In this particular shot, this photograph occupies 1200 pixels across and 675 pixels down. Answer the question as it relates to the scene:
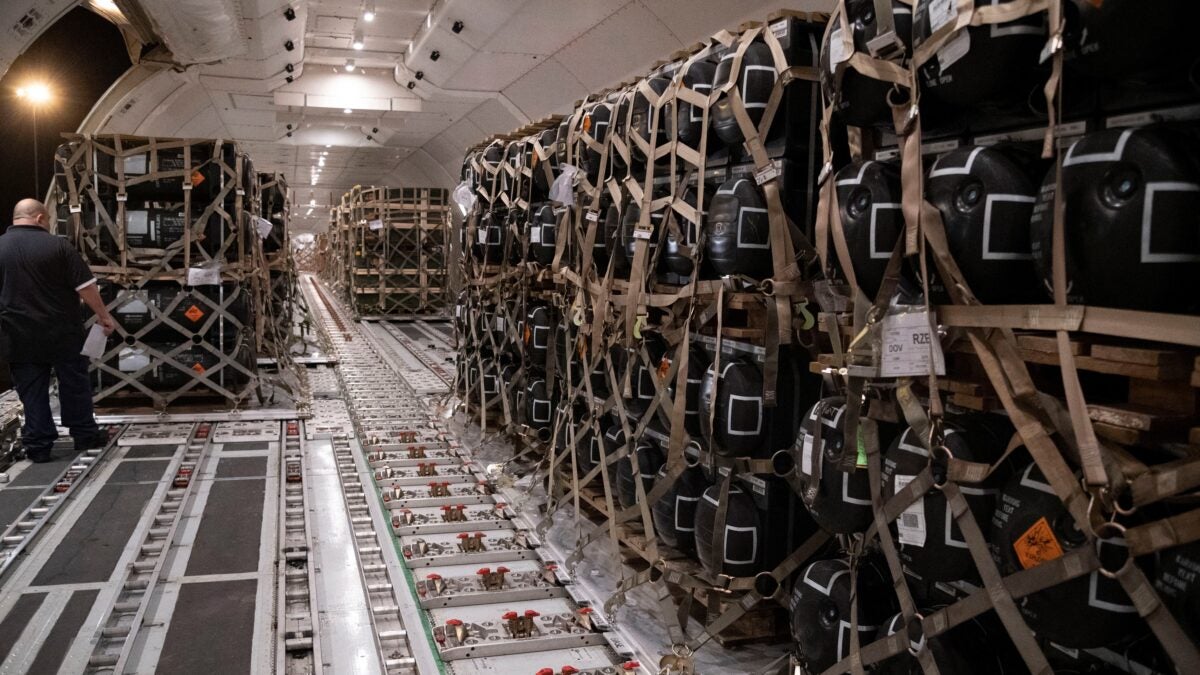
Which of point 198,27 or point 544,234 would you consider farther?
point 198,27

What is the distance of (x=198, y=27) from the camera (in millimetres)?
11203

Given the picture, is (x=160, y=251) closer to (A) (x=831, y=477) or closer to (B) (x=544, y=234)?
(B) (x=544, y=234)

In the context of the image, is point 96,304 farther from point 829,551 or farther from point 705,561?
point 829,551

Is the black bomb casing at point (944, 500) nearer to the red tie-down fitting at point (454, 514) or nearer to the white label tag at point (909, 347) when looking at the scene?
the white label tag at point (909, 347)

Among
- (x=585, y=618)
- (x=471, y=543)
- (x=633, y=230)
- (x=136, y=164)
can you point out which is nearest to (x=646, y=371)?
(x=633, y=230)

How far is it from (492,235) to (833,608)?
6148 mm

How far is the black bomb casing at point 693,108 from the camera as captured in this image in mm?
4848

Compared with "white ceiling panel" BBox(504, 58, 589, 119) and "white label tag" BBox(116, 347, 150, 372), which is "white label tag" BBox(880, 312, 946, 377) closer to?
"white label tag" BBox(116, 347, 150, 372)

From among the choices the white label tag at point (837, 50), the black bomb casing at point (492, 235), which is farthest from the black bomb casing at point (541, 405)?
the white label tag at point (837, 50)

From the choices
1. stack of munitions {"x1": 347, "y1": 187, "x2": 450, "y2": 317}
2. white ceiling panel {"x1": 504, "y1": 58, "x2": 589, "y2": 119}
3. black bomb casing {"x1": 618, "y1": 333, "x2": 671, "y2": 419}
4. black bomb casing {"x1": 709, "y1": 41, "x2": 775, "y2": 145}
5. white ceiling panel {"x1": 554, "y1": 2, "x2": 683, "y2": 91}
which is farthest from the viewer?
stack of munitions {"x1": 347, "y1": 187, "x2": 450, "y2": 317}

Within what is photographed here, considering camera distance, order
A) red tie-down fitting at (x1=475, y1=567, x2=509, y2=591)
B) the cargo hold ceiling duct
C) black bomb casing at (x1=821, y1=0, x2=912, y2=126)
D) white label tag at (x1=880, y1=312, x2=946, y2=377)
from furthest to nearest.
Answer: the cargo hold ceiling duct
red tie-down fitting at (x1=475, y1=567, x2=509, y2=591)
black bomb casing at (x1=821, y1=0, x2=912, y2=126)
white label tag at (x1=880, y1=312, x2=946, y2=377)

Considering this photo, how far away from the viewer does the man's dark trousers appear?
821 centimetres

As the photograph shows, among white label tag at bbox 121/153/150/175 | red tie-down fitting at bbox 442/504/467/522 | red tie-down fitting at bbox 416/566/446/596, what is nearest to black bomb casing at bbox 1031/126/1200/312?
red tie-down fitting at bbox 416/566/446/596

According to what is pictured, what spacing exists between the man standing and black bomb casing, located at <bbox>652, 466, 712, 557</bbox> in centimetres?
613
